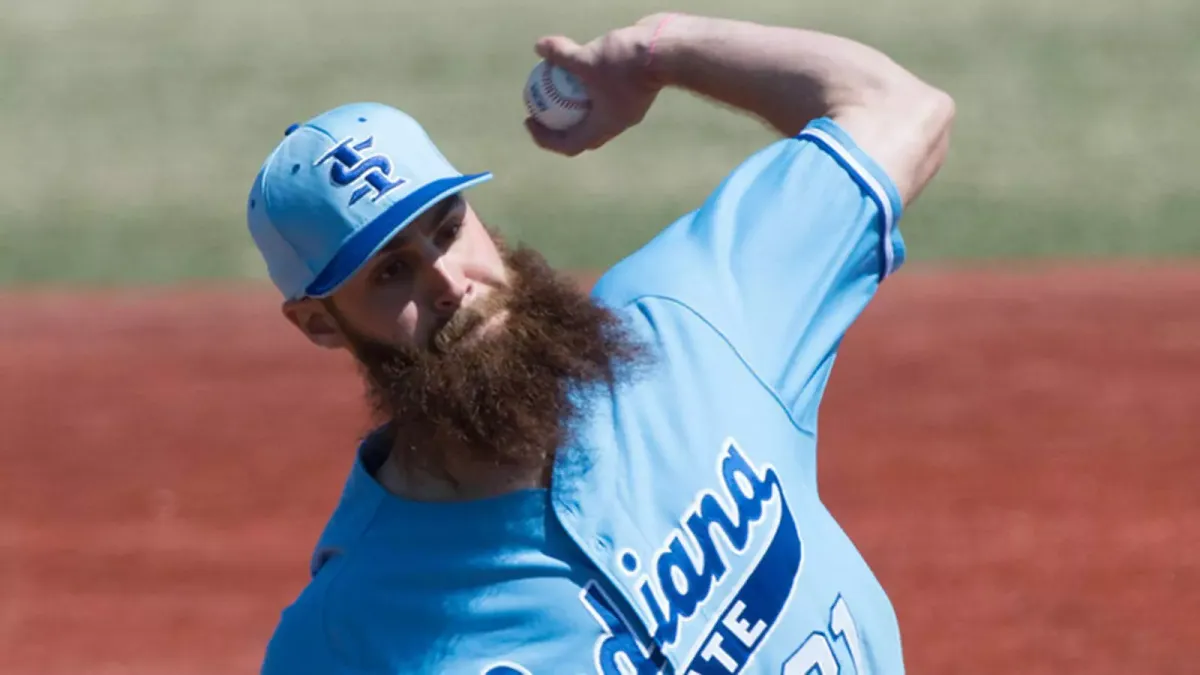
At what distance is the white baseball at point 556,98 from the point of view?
3.29 m

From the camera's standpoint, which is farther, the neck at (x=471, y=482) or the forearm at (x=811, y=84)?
the forearm at (x=811, y=84)

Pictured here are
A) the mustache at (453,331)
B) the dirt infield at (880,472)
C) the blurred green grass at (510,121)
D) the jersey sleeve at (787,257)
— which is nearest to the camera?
the mustache at (453,331)

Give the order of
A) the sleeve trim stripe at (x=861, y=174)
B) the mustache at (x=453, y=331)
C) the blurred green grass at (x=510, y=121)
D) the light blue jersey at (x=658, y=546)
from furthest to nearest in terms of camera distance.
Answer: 1. the blurred green grass at (x=510, y=121)
2. the sleeve trim stripe at (x=861, y=174)
3. the mustache at (x=453, y=331)
4. the light blue jersey at (x=658, y=546)

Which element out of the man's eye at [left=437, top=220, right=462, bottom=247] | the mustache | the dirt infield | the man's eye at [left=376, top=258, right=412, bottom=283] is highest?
the dirt infield

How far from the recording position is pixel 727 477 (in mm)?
2670

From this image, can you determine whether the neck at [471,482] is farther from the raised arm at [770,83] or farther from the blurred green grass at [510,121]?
the blurred green grass at [510,121]

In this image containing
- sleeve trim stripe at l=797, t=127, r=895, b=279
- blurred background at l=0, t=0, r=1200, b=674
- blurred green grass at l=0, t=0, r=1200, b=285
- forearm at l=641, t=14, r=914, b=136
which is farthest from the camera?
blurred green grass at l=0, t=0, r=1200, b=285

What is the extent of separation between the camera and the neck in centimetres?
266

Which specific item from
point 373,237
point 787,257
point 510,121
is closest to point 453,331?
point 373,237

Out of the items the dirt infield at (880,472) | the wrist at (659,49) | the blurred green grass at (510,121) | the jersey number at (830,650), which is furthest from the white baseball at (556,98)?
the blurred green grass at (510,121)

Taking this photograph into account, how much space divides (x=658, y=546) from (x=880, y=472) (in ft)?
17.4

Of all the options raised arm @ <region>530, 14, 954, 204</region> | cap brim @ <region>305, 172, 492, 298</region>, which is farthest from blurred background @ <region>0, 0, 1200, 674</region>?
cap brim @ <region>305, 172, 492, 298</region>

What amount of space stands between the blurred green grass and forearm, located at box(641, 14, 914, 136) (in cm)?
852

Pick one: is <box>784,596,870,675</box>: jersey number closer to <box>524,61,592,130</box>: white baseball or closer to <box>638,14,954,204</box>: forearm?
<box>638,14,954,204</box>: forearm
